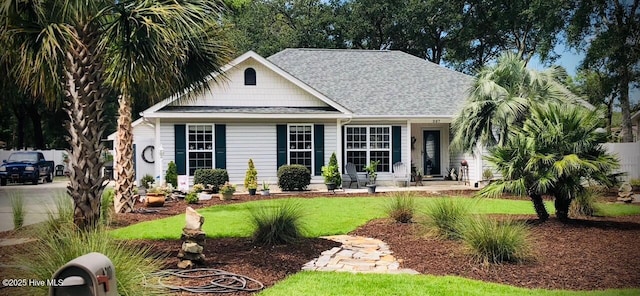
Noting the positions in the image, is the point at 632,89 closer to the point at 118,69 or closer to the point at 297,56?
the point at 118,69

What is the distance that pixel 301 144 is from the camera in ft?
62.2

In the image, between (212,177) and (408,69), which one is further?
(408,69)

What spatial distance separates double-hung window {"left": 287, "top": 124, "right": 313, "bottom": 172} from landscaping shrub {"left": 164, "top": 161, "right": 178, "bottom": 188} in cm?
400

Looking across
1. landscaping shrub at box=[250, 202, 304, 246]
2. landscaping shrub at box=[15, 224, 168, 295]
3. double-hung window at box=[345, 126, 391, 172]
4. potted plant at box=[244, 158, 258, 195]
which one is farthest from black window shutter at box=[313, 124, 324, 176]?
landscaping shrub at box=[15, 224, 168, 295]

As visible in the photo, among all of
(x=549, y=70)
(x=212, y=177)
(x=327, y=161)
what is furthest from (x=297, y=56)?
(x=549, y=70)

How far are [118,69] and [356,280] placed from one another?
458cm

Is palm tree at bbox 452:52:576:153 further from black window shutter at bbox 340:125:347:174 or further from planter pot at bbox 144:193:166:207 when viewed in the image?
planter pot at bbox 144:193:166:207

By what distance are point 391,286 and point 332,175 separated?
12.2 meters

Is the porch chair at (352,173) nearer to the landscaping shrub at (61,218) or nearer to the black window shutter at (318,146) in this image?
the black window shutter at (318,146)

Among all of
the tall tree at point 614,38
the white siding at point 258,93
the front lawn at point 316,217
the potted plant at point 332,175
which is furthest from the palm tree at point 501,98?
the tall tree at point 614,38

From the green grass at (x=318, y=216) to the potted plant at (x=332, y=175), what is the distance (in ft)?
8.84

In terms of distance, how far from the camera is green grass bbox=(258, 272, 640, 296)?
18.3 ft

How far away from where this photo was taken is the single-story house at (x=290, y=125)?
17984mm

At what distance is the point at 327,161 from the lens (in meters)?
18.9
